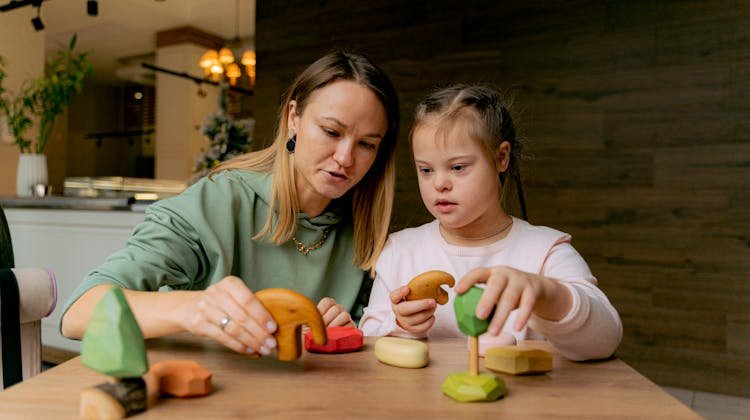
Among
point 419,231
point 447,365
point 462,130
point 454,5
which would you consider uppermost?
point 454,5

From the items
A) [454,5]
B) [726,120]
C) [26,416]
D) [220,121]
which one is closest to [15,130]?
[220,121]

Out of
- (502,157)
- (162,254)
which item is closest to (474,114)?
(502,157)

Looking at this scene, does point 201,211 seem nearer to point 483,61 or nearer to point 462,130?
point 462,130

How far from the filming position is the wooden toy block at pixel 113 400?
0.61 meters

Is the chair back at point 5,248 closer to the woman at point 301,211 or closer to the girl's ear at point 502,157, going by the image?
the woman at point 301,211

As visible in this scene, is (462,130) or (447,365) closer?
(447,365)

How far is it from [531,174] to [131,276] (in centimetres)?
285

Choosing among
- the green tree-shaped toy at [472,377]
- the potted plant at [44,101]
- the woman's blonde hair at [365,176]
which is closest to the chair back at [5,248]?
the woman's blonde hair at [365,176]

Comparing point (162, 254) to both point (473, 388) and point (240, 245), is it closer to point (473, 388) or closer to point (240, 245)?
point (240, 245)

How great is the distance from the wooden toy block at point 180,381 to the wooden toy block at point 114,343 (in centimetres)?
6

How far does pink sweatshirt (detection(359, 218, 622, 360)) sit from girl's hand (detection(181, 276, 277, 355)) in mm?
362

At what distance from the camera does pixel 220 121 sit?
3131mm

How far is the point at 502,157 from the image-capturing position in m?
1.36

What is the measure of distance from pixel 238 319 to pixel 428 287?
1.04 ft
